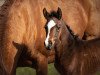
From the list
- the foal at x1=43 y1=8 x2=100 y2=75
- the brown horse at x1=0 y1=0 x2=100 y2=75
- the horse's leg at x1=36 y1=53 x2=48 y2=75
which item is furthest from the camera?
the horse's leg at x1=36 y1=53 x2=48 y2=75

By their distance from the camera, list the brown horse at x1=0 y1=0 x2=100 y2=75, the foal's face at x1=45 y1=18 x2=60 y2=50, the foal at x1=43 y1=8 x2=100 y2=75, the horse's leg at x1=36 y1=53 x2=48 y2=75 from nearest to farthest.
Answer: the foal's face at x1=45 y1=18 x2=60 y2=50, the foal at x1=43 y1=8 x2=100 y2=75, the brown horse at x1=0 y1=0 x2=100 y2=75, the horse's leg at x1=36 y1=53 x2=48 y2=75

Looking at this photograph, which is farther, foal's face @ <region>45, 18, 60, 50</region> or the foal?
the foal

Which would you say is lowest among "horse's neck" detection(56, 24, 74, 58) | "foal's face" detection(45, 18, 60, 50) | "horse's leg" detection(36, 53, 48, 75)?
"horse's leg" detection(36, 53, 48, 75)

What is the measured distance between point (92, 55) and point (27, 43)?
4.24 ft

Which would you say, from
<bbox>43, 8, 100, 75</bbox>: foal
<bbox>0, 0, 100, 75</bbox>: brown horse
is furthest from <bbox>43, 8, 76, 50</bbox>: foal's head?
<bbox>0, 0, 100, 75</bbox>: brown horse

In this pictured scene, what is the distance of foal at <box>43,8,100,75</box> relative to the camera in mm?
6777

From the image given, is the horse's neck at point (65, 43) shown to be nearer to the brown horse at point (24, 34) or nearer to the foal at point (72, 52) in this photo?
the foal at point (72, 52)

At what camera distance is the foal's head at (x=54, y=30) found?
6484 millimetres

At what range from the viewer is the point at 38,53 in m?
7.56

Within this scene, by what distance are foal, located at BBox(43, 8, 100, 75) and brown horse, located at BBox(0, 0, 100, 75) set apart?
577 millimetres

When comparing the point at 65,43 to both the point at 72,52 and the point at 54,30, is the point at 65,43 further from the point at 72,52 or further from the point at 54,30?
the point at 54,30

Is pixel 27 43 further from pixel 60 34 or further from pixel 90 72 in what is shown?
pixel 90 72

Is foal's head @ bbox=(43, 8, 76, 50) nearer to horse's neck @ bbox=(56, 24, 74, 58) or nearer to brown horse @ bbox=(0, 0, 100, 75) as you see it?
horse's neck @ bbox=(56, 24, 74, 58)

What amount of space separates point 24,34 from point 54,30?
960mm
